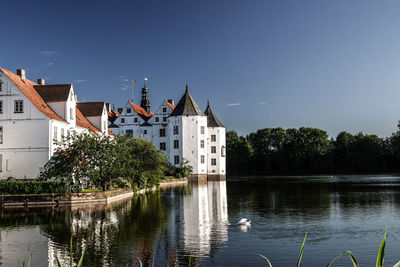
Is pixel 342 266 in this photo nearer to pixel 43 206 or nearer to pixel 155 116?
pixel 43 206

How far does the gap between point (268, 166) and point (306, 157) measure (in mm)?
11649

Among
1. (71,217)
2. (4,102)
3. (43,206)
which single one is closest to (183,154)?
(4,102)

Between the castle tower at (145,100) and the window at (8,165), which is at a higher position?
the castle tower at (145,100)

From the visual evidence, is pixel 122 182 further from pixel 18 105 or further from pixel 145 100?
pixel 145 100

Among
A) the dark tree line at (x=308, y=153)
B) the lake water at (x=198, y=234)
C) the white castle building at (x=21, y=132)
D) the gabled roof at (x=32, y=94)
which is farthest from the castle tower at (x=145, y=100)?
the lake water at (x=198, y=234)

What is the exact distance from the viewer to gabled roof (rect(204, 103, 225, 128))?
7456 cm

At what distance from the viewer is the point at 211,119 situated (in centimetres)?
7544

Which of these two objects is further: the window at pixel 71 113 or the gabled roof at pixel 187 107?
the gabled roof at pixel 187 107

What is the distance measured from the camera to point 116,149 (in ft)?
114

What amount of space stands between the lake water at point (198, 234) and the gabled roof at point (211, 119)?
48.0 metres

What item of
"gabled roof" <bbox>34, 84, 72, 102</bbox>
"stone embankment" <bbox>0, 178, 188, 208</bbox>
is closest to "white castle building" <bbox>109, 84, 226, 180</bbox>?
"gabled roof" <bbox>34, 84, 72, 102</bbox>

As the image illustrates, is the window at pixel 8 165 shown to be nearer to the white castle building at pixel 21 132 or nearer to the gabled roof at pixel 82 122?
the white castle building at pixel 21 132

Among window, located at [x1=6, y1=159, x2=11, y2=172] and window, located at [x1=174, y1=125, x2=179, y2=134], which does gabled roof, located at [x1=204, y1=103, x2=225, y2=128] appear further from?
window, located at [x1=6, y1=159, x2=11, y2=172]

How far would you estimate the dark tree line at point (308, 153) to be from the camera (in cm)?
11112
